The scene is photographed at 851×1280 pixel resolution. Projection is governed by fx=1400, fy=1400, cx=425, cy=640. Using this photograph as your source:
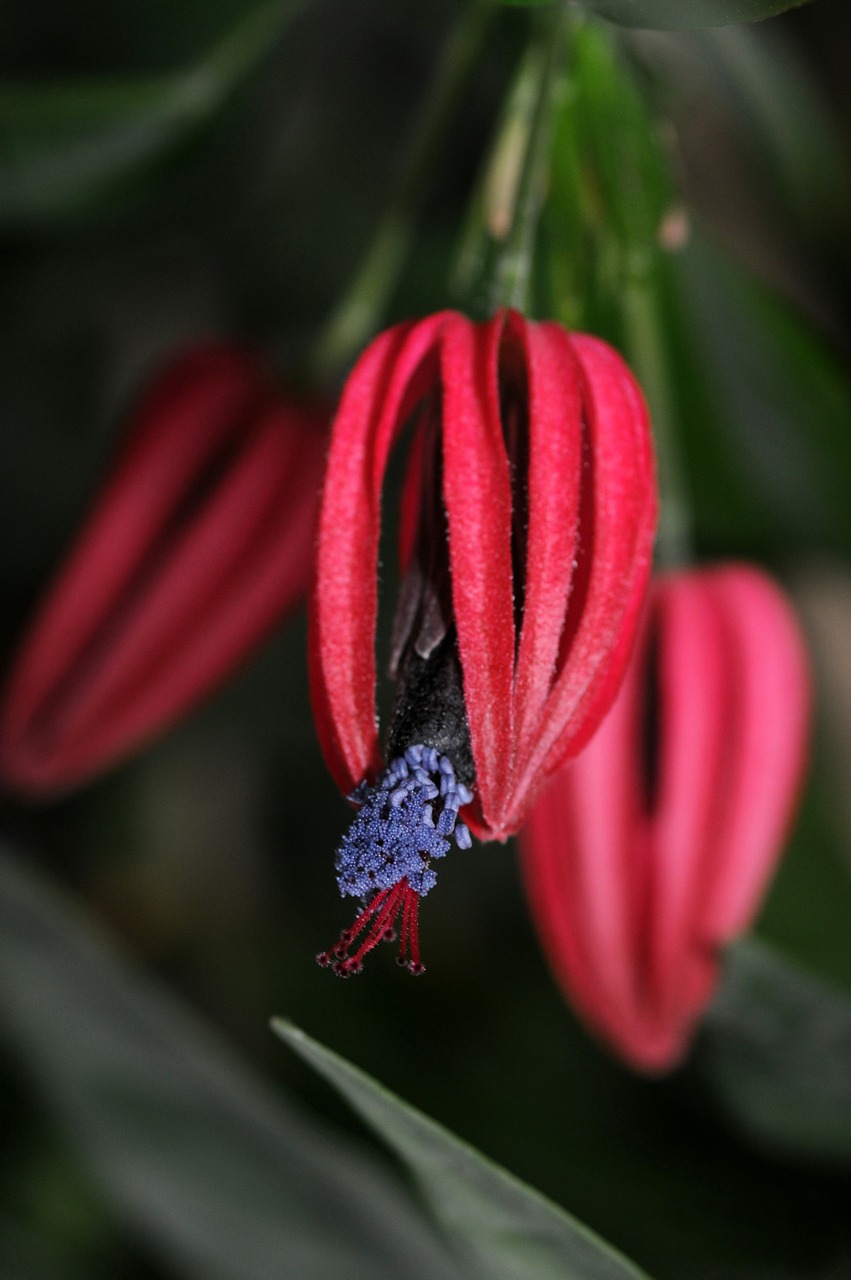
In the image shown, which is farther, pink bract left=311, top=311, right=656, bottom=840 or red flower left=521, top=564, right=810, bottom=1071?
red flower left=521, top=564, right=810, bottom=1071

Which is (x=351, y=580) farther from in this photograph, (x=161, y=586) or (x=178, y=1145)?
(x=178, y=1145)

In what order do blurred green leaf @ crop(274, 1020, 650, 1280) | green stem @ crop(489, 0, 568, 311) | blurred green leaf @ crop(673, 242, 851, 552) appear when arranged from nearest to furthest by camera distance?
blurred green leaf @ crop(274, 1020, 650, 1280)
green stem @ crop(489, 0, 568, 311)
blurred green leaf @ crop(673, 242, 851, 552)

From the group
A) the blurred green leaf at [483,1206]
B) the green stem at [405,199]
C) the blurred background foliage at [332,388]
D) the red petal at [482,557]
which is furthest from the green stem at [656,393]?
the blurred green leaf at [483,1206]

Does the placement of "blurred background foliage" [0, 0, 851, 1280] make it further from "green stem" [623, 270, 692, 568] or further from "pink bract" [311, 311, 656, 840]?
"pink bract" [311, 311, 656, 840]

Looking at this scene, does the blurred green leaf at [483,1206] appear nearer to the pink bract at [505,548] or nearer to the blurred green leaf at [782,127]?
the pink bract at [505,548]

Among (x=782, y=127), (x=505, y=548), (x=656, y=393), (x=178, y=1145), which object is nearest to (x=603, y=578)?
(x=505, y=548)

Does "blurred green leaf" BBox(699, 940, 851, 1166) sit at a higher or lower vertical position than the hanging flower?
lower

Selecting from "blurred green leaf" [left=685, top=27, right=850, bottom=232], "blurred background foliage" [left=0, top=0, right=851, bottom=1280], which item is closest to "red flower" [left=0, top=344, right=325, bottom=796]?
"blurred background foliage" [left=0, top=0, right=851, bottom=1280]

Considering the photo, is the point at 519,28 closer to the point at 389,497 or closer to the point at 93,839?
the point at 389,497
